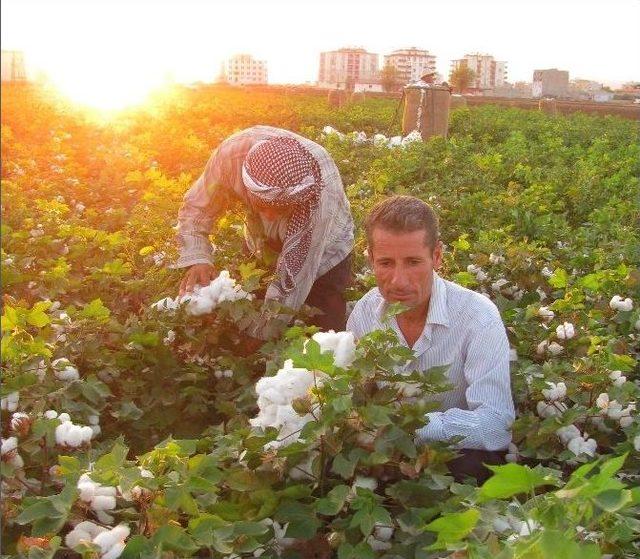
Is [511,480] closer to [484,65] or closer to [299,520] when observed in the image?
[299,520]

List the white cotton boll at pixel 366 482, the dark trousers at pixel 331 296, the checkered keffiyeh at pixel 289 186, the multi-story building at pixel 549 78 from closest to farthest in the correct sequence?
1. the white cotton boll at pixel 366 482
2. the multi-story building at pixel 549 78
3. the checkered keffiyeh at pixel 289 186
4. the dark trousers at pixel 331 296

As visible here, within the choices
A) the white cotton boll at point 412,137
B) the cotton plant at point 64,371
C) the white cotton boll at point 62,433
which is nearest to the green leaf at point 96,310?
the cotton plant at point 64,371

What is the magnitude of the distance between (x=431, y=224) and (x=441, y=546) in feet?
3.93

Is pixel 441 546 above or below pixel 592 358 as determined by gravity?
above

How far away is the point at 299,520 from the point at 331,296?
2.07 meters

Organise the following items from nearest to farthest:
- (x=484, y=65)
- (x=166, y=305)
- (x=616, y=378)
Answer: (x=616, y=378) < (x=166, y=305) < (x=484, y=65)

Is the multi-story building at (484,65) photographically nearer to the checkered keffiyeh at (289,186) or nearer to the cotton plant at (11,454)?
the checkered keffiyeh at (289,186)

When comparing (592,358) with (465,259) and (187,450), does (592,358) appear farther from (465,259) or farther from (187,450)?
(465,259)

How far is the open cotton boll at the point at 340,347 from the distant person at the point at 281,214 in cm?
113

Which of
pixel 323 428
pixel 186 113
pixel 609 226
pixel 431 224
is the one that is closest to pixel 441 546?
pixel 323 428

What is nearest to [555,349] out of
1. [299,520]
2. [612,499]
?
[299,520]

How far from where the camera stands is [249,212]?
3.65 meters

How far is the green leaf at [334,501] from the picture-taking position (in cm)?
176

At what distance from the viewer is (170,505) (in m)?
1.67
